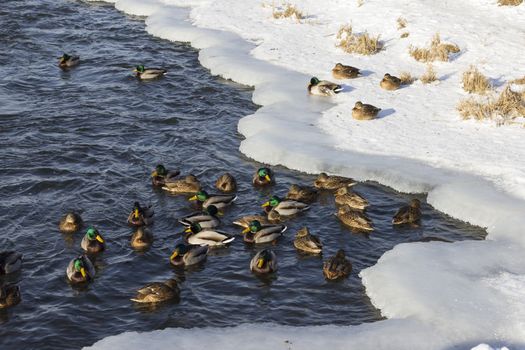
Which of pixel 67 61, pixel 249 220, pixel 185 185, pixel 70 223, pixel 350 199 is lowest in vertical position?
pixel 67 61

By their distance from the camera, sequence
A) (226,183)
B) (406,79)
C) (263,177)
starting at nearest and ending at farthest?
(226,183) → (263,177) → (406,79)

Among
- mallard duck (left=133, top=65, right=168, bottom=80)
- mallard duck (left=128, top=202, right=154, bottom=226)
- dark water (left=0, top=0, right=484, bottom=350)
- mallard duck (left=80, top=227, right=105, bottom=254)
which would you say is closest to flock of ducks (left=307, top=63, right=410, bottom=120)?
dark water (left=0, top=0, right=484, bottom=350)

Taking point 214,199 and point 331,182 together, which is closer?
point 214,199

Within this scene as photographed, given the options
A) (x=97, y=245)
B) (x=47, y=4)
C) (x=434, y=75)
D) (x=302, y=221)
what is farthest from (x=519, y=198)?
(x=47, y=4)

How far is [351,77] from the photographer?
29.4 metres

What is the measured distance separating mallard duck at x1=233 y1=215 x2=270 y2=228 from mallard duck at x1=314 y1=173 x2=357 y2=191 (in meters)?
2.32

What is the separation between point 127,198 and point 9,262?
15.6 feet

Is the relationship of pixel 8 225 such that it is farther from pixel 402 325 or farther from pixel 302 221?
pixel 402 325

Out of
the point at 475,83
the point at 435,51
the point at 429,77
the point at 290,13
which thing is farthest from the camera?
the point at 290,13

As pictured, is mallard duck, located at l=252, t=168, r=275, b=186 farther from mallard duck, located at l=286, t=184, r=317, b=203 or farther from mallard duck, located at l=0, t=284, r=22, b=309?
mallard duck, located at l=0, t=284, r=22, b=309

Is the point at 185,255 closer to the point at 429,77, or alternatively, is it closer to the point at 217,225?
the point at 217,225

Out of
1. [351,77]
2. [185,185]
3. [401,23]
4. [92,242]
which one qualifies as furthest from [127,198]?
[401,23]

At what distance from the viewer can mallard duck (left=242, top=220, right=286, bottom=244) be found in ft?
64.3

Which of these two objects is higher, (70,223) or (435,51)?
(435,51)
